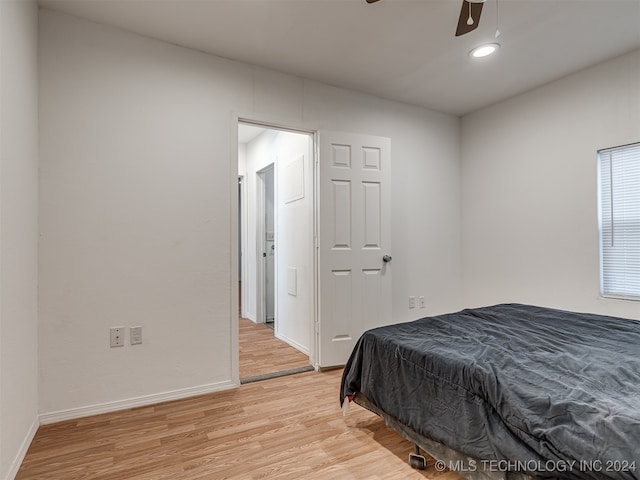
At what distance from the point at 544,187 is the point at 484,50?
58.8 inches

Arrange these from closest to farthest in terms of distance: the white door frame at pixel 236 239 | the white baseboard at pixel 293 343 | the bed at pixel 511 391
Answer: the bed at pixel 511 391
the white door frame at pixel 236 239
the white baseboard at pixel 293 343

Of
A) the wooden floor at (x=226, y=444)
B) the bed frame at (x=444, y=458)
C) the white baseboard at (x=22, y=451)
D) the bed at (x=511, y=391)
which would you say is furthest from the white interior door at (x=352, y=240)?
the white baseboard at (x=22, y=451)

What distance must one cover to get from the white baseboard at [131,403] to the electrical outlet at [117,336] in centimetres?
38

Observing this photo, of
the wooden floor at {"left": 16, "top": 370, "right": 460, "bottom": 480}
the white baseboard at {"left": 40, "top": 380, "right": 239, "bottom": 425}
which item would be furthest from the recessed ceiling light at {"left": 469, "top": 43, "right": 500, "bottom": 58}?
the white baseboard at {"left": 40, "top": 380, "right": 239, "bottom": 425}

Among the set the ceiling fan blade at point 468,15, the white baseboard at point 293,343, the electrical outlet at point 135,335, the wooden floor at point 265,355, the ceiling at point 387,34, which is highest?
the ceiling at point 387,34

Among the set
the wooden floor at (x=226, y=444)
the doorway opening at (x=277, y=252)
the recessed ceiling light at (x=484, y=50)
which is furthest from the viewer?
the doorway opening at (x=277, y=252)

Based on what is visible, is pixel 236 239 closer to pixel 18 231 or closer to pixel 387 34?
pixel 18 231

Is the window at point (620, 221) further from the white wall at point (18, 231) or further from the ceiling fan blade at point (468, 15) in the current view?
the white wall at point (18, 231)

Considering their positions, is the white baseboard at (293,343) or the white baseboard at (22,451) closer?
the white baseboard at (22,451)

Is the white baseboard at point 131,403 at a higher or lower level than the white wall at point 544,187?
lower

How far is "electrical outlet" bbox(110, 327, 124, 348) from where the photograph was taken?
2.33m

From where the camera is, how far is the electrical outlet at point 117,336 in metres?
2.33

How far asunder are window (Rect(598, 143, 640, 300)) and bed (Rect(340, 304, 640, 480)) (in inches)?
32.3

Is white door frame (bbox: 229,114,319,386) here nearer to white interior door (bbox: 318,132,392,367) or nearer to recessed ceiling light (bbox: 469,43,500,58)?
white interior door (bbox: 318,132,392,367)
